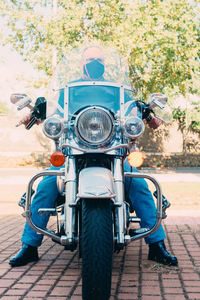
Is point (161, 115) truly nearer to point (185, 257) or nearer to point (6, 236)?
point (185, 257)

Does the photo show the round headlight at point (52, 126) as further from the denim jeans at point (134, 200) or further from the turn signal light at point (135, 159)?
the denim jeans at point (134, 200)

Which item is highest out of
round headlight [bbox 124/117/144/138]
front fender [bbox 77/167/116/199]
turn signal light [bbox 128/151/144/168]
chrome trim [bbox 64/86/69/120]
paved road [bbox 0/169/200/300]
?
chrome trim [bbox 64/86/69/120]

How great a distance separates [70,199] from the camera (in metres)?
3.09

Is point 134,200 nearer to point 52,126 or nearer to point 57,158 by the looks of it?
point 57,158

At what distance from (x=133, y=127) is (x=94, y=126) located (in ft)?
0.97

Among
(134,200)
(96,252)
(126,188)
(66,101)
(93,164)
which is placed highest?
(66,101)

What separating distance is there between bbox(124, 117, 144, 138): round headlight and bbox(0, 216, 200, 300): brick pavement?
3.81 ft

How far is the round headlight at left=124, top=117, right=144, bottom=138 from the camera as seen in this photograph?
10.3 ft

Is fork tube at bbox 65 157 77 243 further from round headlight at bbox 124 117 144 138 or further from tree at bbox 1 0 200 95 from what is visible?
tree at bbox 1 0 200 95

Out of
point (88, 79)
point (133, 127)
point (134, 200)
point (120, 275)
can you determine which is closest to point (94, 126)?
point (133, 127)

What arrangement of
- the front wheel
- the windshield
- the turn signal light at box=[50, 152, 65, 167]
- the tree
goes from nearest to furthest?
1. the front wheel
2. the turn signal light at box=[50, 152, 65, 167]
3. the windshield
4. the tree

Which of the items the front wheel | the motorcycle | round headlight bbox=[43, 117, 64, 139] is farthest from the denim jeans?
the front wheel

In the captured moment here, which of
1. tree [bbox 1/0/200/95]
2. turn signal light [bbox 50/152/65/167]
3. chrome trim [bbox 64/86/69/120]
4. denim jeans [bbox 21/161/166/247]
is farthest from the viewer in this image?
tree [bbox 1/0/200/95]

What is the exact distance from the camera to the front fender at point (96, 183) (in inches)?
112
